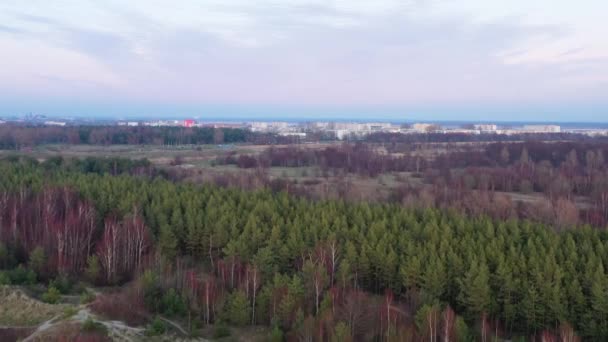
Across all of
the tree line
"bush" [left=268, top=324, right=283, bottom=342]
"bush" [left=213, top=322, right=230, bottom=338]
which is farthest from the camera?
the tree line

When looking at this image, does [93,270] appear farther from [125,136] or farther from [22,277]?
[125,136]

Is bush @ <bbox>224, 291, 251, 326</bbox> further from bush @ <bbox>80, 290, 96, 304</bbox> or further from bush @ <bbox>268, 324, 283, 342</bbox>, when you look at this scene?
bush @ <bbox>80, 290, 96, 304</bbox>

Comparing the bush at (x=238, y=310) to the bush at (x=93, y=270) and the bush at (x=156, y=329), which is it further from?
the bush at (x=93, y=270)

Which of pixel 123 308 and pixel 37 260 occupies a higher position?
pixel 37 260

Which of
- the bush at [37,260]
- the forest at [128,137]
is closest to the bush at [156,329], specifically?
the bush at [37,260]

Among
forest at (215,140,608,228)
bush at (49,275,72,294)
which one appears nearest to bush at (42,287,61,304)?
bush at (49,275,72,294)

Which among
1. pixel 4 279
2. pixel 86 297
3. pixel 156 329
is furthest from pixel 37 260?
pixel 156 329

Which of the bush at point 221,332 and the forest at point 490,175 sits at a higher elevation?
the forest at point 490,175
